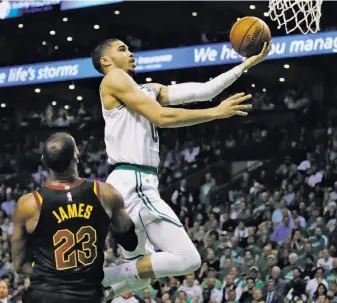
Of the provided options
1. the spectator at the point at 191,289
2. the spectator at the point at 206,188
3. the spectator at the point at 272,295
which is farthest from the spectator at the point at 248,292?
the spectator at the point at 206,188

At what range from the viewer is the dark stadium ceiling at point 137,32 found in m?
22.0

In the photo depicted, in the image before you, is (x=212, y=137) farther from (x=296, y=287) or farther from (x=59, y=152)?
(x=59, y=152)

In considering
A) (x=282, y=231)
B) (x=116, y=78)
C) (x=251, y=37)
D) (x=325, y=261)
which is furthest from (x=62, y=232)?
(x=282, y=231)

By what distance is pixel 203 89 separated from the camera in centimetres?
596

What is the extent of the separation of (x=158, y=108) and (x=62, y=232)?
4.90 feet

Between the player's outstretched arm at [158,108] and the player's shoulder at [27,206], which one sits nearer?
the player's shoulder at [27,206]

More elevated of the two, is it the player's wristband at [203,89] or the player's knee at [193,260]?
the player's wristband at [203,89]

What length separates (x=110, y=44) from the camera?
19.6ft

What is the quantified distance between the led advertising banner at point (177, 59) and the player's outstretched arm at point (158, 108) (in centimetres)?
1259

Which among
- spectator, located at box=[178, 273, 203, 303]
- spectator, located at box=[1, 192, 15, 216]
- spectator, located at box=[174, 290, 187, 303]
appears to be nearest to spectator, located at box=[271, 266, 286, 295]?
spectator, located at box=[178, 273, 203, 303]

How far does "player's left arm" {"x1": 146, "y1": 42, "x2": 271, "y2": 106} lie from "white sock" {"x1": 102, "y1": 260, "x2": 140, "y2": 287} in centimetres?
136

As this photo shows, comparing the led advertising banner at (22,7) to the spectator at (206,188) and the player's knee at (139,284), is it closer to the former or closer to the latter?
the spectator at (206,188)

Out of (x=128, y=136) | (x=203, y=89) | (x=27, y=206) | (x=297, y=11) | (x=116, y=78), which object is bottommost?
(x=27, y=206)

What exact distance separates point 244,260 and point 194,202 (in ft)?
14.9
